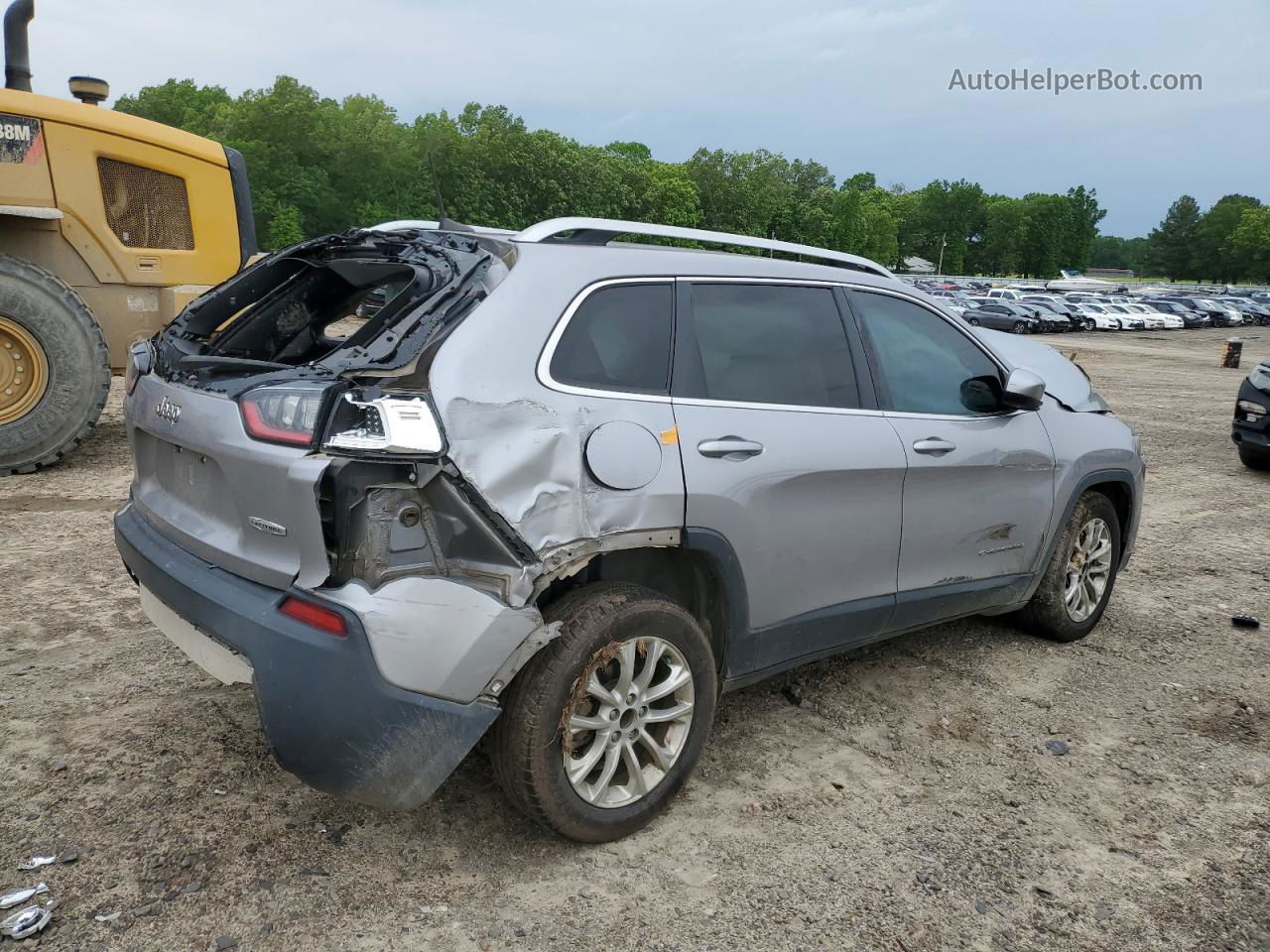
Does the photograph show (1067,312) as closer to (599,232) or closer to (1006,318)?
(1006,318)

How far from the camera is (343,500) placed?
252 centimetres

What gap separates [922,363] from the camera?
12.9 ft

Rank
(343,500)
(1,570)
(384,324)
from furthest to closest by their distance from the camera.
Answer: (1,570) → (384,324) → (343,500)

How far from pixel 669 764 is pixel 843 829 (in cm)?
60

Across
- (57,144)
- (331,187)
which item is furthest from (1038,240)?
(57,144)

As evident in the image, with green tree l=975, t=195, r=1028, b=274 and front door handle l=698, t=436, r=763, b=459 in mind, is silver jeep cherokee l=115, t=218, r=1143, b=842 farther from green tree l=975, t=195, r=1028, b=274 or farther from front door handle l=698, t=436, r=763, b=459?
green tree l=975, t=195, r=1028, b=274

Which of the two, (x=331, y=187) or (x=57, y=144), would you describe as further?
(x=331, y=187)

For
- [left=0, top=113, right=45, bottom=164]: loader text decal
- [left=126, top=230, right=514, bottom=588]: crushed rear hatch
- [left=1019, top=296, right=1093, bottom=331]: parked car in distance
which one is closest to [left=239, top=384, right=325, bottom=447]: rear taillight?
[left=126, top=230, right=514, bottom=588]: crushed rear hatch

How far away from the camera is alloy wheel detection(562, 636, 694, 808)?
286cm

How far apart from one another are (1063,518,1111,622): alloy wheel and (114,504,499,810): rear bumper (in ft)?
10.6

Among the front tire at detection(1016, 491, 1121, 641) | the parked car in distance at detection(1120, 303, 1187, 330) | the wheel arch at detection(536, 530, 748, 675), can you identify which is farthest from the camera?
the parked car in distance at detection(1120, 303, 1187, 330)

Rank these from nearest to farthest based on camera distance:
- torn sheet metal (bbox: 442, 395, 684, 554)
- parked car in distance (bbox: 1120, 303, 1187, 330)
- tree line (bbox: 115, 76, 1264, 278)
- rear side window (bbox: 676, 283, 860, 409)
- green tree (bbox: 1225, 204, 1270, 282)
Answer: torn sheet metal (bbox: 442, 395, 684, 554), rear side window (bbox: 676, 283, 860, 409), parked car in distance (bbox: 1120, 303, 1187, 330), tree line (bbox: 115, 76, 1264, 278), green tree (bbox: 1225, 204, 1270, 282)

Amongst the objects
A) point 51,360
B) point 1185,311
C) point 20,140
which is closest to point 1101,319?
point 1185,311

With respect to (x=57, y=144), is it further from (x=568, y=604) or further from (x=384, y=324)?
(x=568, y=604)
